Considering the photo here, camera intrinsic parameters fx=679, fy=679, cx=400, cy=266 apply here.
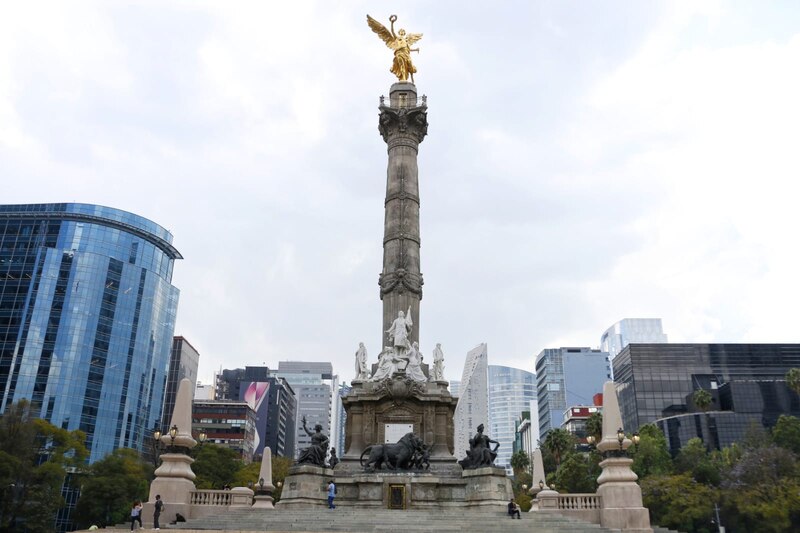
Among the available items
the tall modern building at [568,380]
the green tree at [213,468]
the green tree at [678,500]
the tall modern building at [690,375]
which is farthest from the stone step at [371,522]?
the tall modern building at [568,380]

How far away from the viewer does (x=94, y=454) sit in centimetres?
8162

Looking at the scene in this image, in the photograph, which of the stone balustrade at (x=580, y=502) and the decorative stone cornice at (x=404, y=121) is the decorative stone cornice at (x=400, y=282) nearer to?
the decorative stone cornice at (x=404, y=121)

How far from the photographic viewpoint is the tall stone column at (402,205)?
38250 mm

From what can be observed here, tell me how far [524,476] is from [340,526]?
58641 millimetres

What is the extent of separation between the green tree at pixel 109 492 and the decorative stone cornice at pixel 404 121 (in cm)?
3338

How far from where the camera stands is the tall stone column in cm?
3825

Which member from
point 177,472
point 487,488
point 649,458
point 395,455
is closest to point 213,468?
point 395,455

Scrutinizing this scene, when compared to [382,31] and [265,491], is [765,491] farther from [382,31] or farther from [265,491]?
[382,31]

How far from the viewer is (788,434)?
5978cm

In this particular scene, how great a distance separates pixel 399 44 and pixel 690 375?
76.5 metres

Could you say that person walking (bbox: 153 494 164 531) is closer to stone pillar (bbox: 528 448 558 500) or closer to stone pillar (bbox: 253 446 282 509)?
stone pillar (bbox: 253 446 282 509)

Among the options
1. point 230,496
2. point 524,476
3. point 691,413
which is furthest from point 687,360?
point 230,496

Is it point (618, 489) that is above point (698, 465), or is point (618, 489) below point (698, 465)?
below

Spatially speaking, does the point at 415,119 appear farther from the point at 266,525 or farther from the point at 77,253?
the point at 77,253
